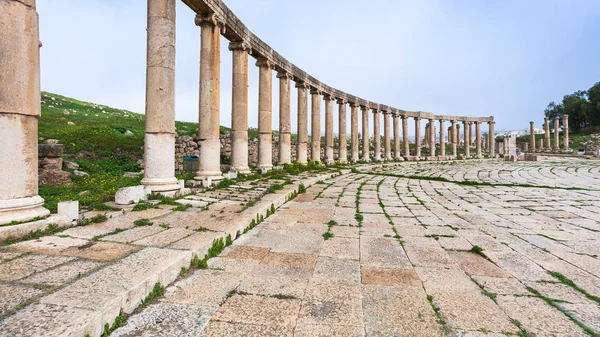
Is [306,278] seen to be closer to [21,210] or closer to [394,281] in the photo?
[394,281]

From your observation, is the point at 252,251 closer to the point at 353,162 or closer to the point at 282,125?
the point at 282,125

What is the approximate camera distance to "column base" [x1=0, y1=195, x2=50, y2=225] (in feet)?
13.1

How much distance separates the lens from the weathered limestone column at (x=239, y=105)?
448 inches

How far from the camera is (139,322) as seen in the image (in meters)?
2.38

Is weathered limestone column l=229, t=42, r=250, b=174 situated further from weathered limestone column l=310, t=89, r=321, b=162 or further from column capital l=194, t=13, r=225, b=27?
weathered limestone column l=310, t=89, r=321, b=162

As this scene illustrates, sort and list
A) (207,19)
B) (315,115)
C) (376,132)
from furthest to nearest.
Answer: (376,132) → (315,115) → (207,19)

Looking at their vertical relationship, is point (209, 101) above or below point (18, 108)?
above

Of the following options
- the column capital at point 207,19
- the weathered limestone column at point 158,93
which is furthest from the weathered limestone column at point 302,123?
the weathered limestone column at point 158,93

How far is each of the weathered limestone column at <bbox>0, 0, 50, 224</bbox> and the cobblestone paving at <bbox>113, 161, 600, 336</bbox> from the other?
276 cm

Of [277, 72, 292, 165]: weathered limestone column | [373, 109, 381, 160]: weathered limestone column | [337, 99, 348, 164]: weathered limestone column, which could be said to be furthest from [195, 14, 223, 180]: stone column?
[373, 109, 381, 160]: weathered limestone column

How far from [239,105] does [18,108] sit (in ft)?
25.1

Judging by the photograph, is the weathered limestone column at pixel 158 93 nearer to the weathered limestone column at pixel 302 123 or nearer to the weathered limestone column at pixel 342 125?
the weathered limestone column at pixel 302 123

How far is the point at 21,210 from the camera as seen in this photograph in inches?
164

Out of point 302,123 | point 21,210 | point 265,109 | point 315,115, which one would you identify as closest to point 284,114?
point 265,109
